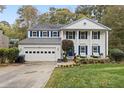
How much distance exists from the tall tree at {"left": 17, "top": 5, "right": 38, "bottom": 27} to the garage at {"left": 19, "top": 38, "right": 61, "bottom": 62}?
24.3m

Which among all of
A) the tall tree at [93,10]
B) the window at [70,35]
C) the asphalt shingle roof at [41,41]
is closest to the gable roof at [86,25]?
the window at [70,35]

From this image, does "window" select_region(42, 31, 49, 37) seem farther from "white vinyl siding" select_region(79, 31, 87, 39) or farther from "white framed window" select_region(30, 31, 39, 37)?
"white vinyl siding" select_region(79, 31, 87, 39)

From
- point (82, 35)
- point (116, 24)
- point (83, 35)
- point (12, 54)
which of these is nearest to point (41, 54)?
point (82, 35)

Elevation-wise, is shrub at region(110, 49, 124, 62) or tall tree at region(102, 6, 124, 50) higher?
tall tree at region(102, 6, 124, 50)

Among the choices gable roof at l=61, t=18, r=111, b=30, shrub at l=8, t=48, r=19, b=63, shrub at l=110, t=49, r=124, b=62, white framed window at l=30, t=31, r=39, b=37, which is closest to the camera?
shrub at l=110, t=49, r=124, b=62

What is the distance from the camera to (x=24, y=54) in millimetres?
44188

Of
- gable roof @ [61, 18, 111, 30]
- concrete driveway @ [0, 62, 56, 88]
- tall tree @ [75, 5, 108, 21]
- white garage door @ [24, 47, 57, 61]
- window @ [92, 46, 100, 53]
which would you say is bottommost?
concrete driveway @ [0, 62, 56, 88]

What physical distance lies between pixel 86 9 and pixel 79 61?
114 ft

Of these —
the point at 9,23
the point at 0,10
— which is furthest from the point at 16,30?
the point at 0,10

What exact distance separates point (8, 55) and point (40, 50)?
22.6ft

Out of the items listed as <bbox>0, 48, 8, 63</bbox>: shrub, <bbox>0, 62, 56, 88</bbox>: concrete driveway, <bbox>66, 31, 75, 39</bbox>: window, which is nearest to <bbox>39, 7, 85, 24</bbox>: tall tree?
<bbox>66, 31, 75, 39</bbox>: window

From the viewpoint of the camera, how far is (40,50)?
147 ft

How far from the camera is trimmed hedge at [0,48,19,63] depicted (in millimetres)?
38000

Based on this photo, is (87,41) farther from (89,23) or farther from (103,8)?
(103,8)
